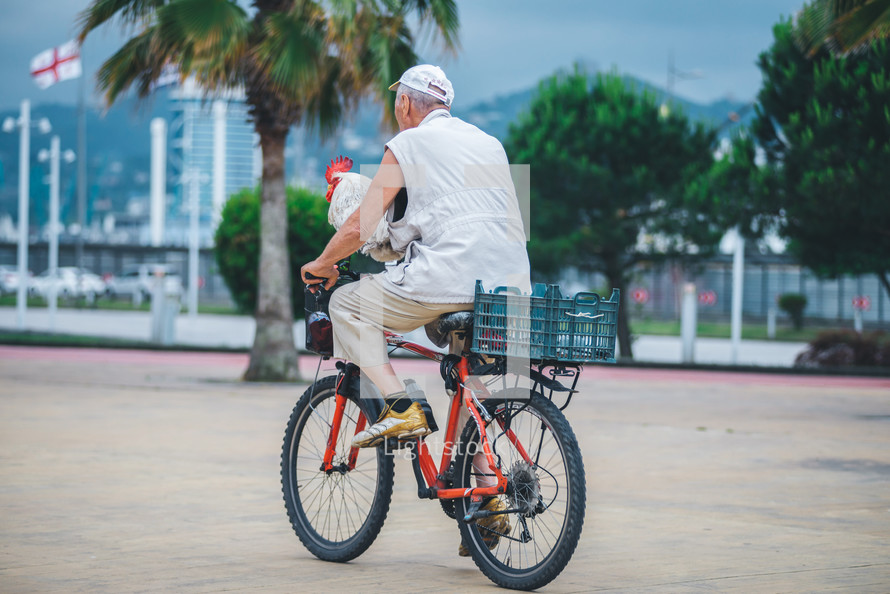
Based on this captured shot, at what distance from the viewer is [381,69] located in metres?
14.2

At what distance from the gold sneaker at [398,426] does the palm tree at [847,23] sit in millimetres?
9872

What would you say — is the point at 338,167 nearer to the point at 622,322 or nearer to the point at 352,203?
the point at 352,203

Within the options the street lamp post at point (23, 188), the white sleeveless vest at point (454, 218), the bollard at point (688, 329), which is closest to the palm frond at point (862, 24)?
the bollard at point (688, 329)

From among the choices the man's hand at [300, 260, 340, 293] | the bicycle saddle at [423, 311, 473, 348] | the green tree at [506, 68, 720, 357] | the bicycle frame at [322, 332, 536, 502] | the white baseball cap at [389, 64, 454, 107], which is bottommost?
the bicycle frame at [322, 332, 536, 502]

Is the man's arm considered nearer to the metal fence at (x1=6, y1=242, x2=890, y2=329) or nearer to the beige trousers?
the beige trousers

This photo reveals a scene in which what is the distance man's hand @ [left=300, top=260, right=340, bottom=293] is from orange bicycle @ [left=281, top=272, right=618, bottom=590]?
0.36m

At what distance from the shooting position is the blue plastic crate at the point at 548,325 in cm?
430

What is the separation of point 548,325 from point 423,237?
68cm

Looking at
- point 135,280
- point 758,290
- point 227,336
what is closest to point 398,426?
point 227,336

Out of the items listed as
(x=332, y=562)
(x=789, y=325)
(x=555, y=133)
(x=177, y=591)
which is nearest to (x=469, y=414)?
(x=332, y=562)

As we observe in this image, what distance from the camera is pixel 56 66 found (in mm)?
30734

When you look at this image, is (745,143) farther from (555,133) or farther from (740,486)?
(740,486)

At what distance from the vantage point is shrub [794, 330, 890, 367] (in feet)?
70.6

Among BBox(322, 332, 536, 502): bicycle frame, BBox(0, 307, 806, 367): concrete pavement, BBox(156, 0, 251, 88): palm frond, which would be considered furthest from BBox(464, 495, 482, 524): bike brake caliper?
BBox(0, 307, 806, 367): concrete pavement
